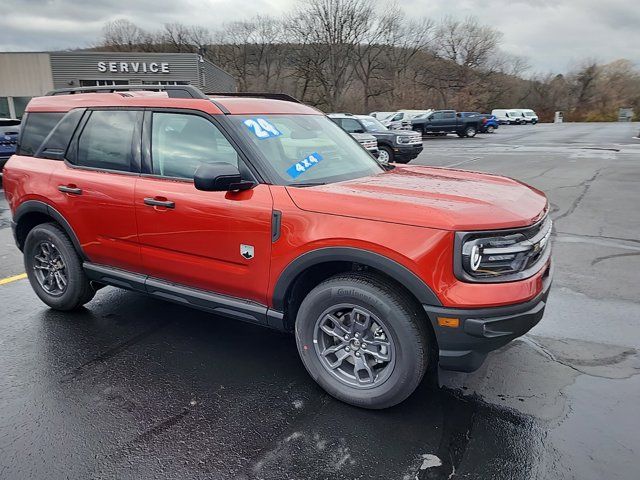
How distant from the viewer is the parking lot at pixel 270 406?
2.46 m

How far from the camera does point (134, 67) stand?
37.1 m

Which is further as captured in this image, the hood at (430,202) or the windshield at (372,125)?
the windshield at (372,125)

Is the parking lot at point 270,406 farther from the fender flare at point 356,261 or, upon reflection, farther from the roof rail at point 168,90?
the roof rail at point 168,90

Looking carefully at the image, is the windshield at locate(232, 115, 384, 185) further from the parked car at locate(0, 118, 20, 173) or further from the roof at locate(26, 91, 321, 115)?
the parked car at locate(0, 118, 20, 173)

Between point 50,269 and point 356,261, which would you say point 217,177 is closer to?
point 356,261

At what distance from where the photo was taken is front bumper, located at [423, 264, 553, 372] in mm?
2489

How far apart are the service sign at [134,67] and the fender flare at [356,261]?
126ft

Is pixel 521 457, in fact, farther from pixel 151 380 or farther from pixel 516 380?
pixel 151 380

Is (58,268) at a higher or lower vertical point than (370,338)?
lower

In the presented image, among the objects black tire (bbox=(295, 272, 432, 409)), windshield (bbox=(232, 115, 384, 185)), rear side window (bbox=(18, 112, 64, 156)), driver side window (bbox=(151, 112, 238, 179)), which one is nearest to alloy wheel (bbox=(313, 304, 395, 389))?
black tire (bbox=(295, 272, 432, 409))

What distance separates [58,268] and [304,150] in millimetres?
2597

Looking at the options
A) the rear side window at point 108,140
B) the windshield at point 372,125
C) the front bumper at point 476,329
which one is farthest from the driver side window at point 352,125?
the front bumper at point 476,329

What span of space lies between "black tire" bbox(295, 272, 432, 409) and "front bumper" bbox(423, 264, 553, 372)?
0.15m

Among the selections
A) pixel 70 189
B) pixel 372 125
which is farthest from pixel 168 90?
pixel 372 125
